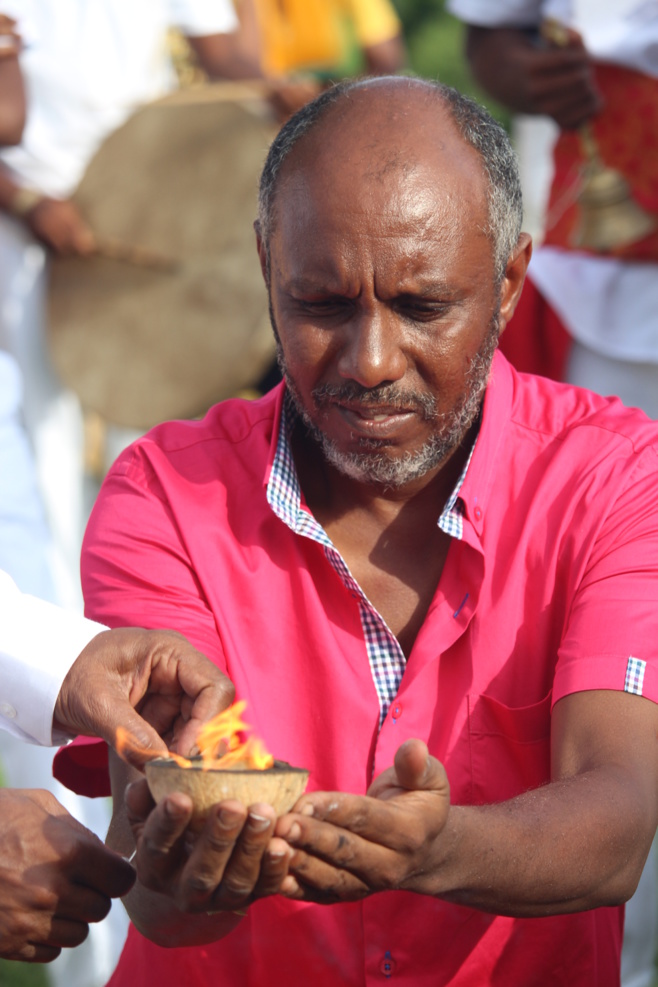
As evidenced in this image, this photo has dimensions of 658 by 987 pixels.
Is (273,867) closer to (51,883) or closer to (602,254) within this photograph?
(51,883)

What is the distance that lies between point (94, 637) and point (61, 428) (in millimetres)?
3480

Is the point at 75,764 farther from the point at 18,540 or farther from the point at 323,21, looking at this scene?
the point at 323,21

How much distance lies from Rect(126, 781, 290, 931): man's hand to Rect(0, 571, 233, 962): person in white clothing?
0.24 meters

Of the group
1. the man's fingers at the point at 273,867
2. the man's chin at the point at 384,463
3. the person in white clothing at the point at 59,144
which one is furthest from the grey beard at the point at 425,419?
the person in white clothing at the point at 59,144

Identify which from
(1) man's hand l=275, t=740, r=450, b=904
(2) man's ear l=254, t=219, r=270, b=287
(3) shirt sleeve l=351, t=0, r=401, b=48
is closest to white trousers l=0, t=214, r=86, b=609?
(3) shirt sleeve l=351, t=0, r=401, b=48

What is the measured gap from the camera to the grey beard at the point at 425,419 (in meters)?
2.77

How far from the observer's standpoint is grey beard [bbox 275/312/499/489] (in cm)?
277

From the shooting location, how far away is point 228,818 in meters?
1.90

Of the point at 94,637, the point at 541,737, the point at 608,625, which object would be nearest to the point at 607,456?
the point at 608,625

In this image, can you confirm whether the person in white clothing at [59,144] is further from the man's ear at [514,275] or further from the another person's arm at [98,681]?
the man's ear at [514,275]

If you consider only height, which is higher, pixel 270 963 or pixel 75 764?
pixel 75 764

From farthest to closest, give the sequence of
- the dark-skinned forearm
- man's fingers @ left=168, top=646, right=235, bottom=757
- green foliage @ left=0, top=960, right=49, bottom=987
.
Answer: green foliage @ left=0, top=960, right=49, bottom=987
man's fingers @ left=168, top=646, right=235, bottom=757
the dark-skinned forearm

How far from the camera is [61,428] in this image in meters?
5.98

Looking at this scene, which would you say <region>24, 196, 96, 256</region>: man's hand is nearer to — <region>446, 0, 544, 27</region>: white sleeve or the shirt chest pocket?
<region>446, 0, 544, 27</region>: white sleeve
